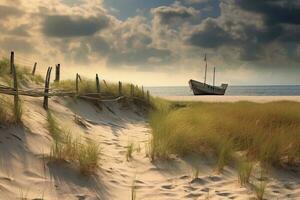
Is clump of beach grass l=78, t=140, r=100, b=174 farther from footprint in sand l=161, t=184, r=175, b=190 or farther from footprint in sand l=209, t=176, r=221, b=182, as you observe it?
footprint in sand l=209, t=176, r=221, b=182

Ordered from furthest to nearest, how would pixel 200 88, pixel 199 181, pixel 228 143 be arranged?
pixel 200 88
pixel 228 143
pixel 199 181

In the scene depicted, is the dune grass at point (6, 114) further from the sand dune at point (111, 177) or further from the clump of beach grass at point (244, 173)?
the clump of beach grass at point (244, 173)

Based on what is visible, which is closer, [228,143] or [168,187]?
[168,187]

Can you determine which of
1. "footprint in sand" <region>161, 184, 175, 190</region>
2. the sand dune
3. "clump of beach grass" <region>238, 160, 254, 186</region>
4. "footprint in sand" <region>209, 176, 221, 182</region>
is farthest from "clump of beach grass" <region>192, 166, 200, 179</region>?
"clump of beach grass" <region>238, 160, 254, 186</region>

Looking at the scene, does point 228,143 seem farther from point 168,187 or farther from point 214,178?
point 168,187

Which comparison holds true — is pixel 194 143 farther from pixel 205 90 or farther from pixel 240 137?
pixel 205 90

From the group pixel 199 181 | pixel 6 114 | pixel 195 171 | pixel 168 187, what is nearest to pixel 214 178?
pixel 199 181

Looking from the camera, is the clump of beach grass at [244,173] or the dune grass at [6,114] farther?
the dune grass at [6,114]

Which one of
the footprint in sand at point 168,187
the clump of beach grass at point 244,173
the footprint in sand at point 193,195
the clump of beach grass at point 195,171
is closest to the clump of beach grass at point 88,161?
the footprint in sand at point 168,187

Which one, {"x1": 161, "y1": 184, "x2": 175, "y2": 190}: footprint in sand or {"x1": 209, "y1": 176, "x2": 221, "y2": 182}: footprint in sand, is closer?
{"x1": 161, "y1": 184, "x2": 175, "y2": 190}: footprint in sand

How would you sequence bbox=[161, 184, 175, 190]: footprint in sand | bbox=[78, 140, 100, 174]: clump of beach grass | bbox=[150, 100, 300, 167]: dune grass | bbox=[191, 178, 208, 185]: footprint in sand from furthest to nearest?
1. bbox=[150, 100, 300, 167]: dune grass
2. bbox=[191, 178, 208, 185]: footprint in sand
3. bbox=[161, 184, 175, 190]: footprint in sand
4. bbox=[78, 140, 100, 174]: clump of beach grass

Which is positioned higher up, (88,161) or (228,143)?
(228,143)

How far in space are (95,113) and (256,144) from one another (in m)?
7.41

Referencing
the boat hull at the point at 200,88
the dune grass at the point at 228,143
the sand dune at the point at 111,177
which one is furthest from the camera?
the boat hull at the point at 200,88
